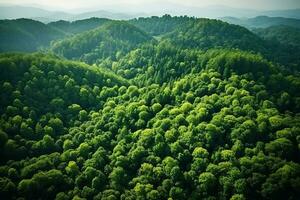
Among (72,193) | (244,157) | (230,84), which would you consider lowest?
(72,193)

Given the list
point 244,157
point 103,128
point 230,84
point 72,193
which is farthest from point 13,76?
point 244,157

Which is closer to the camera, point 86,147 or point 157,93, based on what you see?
point 86,147

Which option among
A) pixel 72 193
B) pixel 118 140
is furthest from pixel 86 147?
pixel 72 193

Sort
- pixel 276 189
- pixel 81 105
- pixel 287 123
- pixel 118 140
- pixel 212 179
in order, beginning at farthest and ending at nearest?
1. pixel 81 105
2. pixel 118 140
3. pixel 287 123
4. pixel 212 179
5. pixel 276 189

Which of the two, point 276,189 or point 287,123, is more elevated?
point 287,123

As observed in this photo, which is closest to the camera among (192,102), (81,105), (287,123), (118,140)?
(287,123)

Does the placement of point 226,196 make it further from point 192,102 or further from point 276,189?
point 192,102
